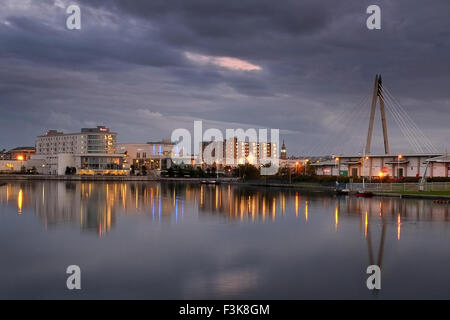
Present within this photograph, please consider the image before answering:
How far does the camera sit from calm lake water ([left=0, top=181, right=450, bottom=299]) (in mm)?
15250

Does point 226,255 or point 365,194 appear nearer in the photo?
point 226,255

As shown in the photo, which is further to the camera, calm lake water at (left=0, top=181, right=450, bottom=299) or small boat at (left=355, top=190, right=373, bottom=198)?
small boat at (left=355, top=190, right=373, bottom=198)

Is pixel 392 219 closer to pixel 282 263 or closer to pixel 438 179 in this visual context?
pixel 282 263

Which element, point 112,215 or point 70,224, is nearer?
point 70,224

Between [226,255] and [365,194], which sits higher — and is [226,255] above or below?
below

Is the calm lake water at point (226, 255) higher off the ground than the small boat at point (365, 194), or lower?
lower

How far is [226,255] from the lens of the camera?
20859 millimetres

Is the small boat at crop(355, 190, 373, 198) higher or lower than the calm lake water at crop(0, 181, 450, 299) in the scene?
higher

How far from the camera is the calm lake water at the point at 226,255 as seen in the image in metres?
15.2

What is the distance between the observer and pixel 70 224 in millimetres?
31422

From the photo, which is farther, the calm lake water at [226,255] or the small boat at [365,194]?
the small boat at [365,194]

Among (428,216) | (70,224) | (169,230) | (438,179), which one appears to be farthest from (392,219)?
(438,179)
